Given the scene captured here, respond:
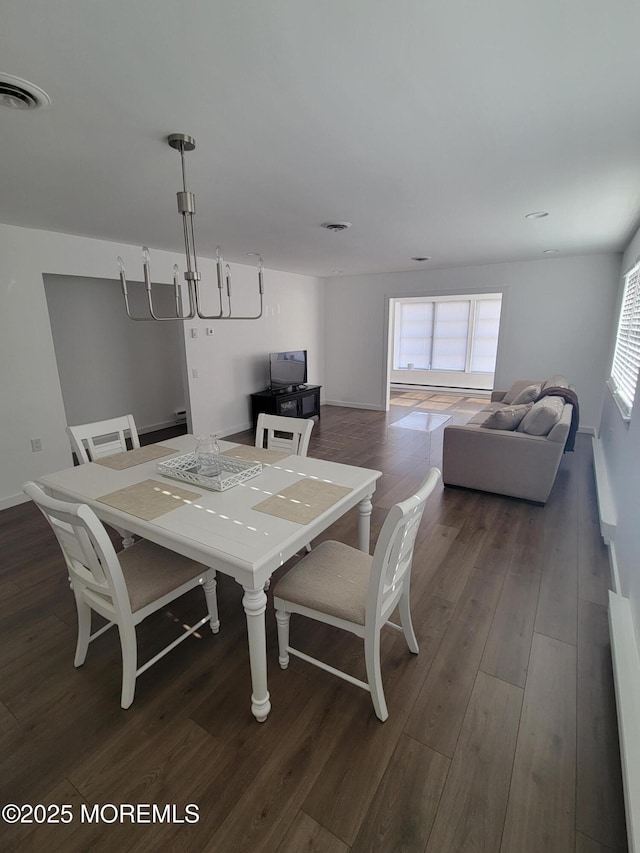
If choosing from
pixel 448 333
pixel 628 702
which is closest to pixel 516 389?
pixel 448 333

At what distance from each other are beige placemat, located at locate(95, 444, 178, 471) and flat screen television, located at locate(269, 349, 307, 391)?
3.60 meters

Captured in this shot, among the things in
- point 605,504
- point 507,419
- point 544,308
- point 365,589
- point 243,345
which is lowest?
point 605,504

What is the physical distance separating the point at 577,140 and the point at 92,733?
337cm

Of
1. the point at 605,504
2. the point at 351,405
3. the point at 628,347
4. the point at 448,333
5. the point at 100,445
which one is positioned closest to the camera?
the point at 100,445

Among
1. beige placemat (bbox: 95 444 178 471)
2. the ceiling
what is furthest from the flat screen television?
beige placemat (bbox: 95 444 178 471)

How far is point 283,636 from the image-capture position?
177cm

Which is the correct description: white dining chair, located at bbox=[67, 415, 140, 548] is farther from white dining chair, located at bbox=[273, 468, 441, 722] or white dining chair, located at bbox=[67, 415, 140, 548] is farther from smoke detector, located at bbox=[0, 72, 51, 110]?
smoke detector, located at bbox=[0, 72, 51, 110]

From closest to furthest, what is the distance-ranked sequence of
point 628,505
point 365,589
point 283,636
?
point 365,589 < point 283,636 < point 628,505

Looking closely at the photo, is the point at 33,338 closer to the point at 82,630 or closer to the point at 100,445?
the point at 100,445

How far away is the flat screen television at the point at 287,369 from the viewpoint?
19.9 feet

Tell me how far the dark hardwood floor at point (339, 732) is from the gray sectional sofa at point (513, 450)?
106 centimetres

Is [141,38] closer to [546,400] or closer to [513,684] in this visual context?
[513,684]

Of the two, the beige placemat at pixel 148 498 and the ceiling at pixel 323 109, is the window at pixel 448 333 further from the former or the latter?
the beige placemat at pixel 148 498

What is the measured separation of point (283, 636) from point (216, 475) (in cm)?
84
